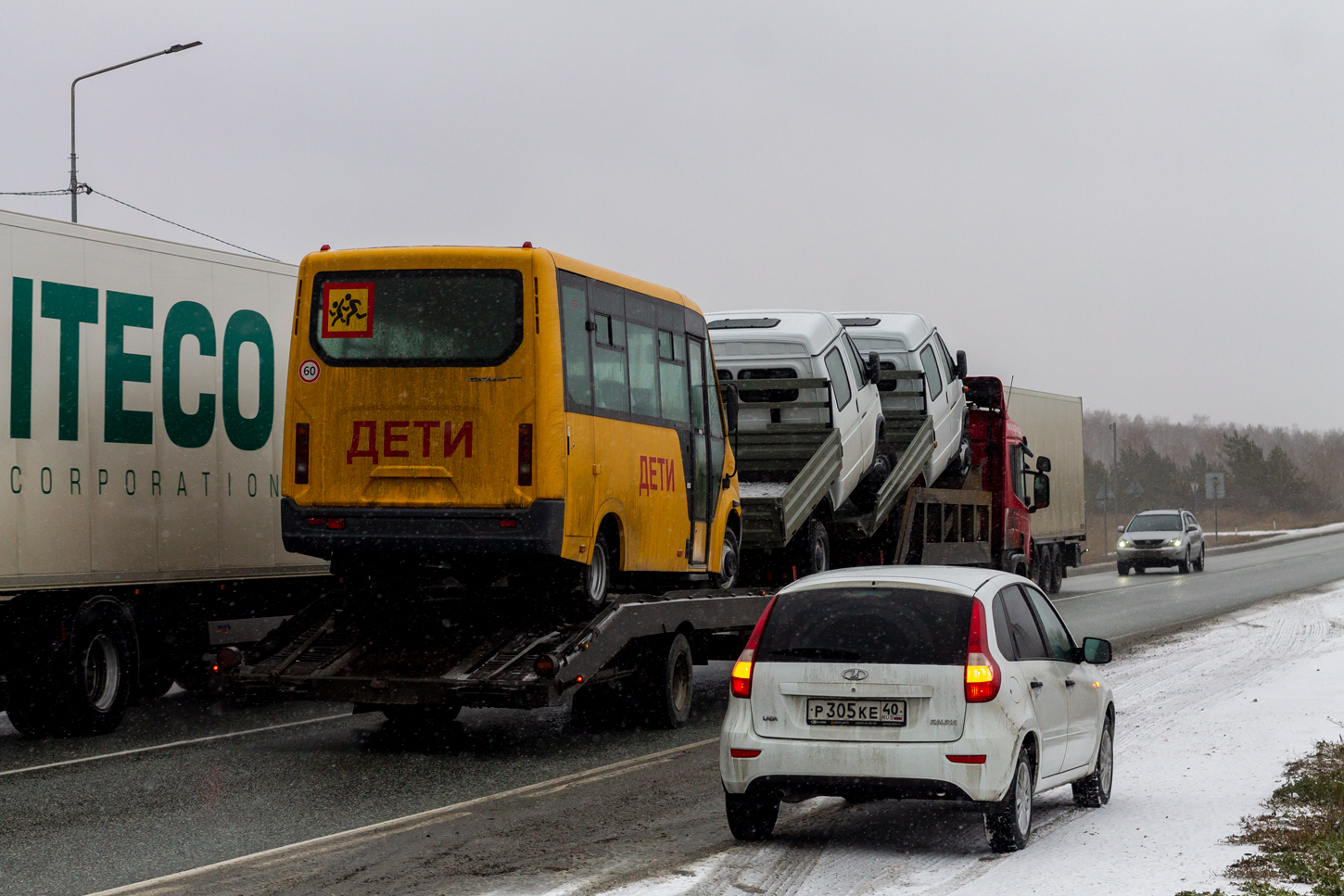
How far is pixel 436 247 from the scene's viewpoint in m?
11.0

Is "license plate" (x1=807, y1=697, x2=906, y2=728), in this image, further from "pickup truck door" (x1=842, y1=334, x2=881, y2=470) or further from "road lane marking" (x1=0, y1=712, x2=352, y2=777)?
"pickup truck door" (x1=842, y1=334, x2=881, y2=470)

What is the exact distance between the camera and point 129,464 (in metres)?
12.3

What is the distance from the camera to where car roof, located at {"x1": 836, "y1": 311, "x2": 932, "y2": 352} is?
61.4 ft

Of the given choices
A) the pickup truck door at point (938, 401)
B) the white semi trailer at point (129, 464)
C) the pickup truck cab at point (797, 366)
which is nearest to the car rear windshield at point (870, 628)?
the white semi trailer at point (129, 464)

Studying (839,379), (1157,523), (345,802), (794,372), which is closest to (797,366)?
(794,372)

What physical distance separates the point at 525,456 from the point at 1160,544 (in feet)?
107

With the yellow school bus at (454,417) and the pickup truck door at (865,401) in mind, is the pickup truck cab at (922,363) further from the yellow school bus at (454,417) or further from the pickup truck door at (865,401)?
the yellow school bus at (454,417)

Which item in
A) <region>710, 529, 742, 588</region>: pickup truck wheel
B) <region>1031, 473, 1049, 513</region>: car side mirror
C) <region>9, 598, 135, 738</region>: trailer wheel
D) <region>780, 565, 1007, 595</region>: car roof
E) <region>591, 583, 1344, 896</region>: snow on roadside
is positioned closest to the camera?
<region>591, 583, 1344, 896</region>: snow on roadside

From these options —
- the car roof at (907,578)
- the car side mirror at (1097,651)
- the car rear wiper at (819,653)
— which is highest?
the car roof at (907,578)

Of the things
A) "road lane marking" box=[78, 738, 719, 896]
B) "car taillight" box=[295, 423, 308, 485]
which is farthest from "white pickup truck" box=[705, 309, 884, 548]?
"car taillight" box=[295, 423, 308, 485]

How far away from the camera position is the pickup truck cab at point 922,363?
61.3 feet

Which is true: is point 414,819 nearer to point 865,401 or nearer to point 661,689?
point 661,689

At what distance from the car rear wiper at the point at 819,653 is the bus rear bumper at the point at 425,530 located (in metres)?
3.30

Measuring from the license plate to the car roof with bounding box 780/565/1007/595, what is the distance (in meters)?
0.67
